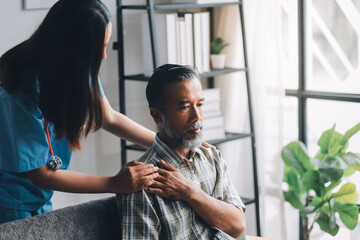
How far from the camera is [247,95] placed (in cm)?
336

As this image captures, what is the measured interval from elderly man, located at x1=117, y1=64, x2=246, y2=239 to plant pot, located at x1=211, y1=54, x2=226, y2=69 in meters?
1.44

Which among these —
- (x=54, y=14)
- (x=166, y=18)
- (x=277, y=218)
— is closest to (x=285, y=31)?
(x=166, y=18)

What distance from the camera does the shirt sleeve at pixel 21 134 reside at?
1.65m

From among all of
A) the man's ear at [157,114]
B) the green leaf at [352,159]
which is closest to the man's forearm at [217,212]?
the man's ear at [157,114]

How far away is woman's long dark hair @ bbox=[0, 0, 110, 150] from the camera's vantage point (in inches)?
60.6

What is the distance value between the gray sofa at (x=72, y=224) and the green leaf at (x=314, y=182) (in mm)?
1534

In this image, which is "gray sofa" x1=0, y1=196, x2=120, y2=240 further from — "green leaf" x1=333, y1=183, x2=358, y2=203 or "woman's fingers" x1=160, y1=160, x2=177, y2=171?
"green leaf" x1=333, y1=183, x2=358, y2=203

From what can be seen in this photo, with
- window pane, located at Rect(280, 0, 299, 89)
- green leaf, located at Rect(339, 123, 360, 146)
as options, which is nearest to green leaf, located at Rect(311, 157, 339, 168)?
green leaf, located at Rect(339, 123, 360, 146)

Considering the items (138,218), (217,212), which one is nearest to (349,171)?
(217,212)

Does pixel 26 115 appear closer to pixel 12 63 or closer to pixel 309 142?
pixel 12 63

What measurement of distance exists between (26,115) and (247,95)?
1917 mm

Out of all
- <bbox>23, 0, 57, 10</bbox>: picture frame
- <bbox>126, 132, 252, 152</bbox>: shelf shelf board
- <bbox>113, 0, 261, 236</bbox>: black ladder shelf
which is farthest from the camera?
<bbox>126, 132, 252, 152</bbox>: shelf shelf board

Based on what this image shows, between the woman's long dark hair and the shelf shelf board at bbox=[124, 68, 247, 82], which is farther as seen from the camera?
the shelf shelf board at bbox=[124, 68, 247, 82]

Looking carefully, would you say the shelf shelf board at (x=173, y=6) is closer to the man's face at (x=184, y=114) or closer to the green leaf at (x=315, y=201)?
the man's face at (x=184, y=114)
